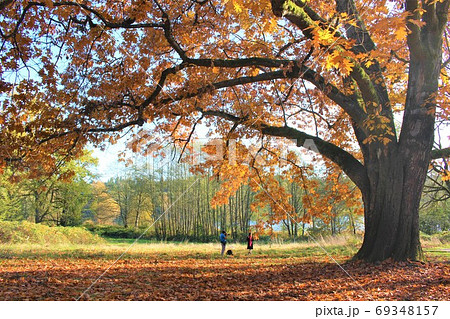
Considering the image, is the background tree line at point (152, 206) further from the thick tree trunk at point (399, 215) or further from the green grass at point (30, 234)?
the thick tree trunk at point (399, 215)

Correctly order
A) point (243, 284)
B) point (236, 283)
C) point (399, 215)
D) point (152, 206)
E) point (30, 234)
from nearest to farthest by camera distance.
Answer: point (243, 284)
point (236, 283)
point (399, 215)
point (30, 234)
point (152, 206)

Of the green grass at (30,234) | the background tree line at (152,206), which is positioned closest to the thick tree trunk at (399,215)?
the background tree line at (152,206)

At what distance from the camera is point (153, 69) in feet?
32.8

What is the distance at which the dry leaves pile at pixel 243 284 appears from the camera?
525 cm

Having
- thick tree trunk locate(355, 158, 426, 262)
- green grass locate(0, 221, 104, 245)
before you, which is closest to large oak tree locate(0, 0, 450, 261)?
thick tree trunk locate(355, 158, 426, 262)

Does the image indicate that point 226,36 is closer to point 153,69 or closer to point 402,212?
point 153,69

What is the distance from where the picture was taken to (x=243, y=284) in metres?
6.27

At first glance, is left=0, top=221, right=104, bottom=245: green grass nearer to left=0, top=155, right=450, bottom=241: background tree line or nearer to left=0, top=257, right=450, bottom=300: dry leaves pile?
left=0, top=155, right=450, bottom=241: background tree line

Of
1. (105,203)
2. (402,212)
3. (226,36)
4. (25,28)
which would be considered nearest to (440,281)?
(402,212)

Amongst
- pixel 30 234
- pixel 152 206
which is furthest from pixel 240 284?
pixel 152 206

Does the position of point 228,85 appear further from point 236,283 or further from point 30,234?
point 30,234

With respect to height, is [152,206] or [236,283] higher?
[152,206]

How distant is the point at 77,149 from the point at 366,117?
22.3ft

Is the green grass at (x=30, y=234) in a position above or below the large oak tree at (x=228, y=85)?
below
